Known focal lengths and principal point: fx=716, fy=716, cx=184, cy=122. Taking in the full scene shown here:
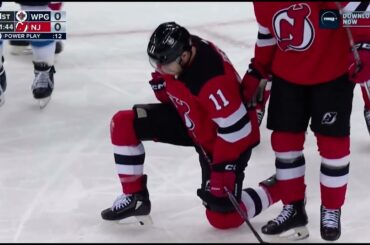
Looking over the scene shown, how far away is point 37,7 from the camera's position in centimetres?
295

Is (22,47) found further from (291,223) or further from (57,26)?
(291,223)

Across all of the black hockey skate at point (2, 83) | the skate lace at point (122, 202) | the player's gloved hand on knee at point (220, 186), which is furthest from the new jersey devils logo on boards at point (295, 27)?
the black hockey skate at point (2, 83)

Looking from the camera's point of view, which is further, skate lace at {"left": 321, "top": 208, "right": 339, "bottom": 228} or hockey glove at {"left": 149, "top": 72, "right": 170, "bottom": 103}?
hockey glove at {"left": 149, "top": 72, "right": 170, "bottom": 103}

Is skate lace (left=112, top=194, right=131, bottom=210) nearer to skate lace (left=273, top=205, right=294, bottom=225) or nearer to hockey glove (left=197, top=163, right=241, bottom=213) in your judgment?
hockey glove (left=197, top=163, right=241, bottom=213)

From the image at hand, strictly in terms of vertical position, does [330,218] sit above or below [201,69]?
below

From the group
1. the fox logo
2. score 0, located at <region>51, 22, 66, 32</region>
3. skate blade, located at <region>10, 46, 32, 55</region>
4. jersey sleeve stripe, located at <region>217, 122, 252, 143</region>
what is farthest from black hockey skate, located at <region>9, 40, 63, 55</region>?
jersey sleeve stripe, located at <region>217, 122, 252, 143</region>

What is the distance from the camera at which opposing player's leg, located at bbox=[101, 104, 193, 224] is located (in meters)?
1.82

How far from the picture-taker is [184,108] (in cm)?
178

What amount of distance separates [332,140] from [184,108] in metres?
0.37

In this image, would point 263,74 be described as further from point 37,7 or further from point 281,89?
point 37,7

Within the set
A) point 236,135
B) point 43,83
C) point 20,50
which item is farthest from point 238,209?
point 20,50

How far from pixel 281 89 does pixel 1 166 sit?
107 cm

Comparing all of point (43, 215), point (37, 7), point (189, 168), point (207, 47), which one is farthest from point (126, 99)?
point (207, 47)
